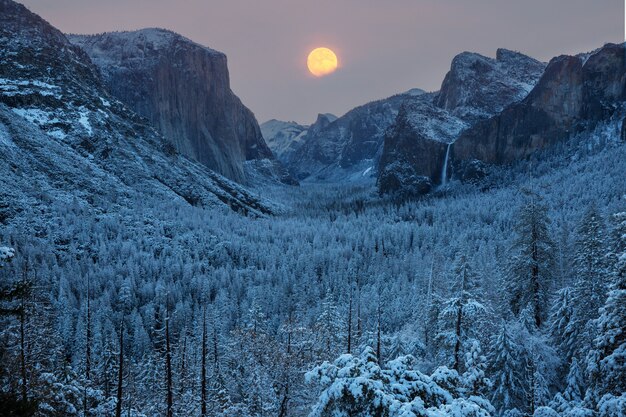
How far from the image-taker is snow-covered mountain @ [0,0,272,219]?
441 ft

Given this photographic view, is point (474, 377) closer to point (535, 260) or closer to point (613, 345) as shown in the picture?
point (613, 345)

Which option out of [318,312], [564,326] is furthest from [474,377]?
[318,312]

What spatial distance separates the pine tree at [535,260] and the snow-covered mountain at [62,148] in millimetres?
123641

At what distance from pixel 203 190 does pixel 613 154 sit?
176 meters

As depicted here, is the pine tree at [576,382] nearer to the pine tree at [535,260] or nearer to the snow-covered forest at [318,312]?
the snow-covered forest at [318,312]

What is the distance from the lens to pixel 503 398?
945 inches

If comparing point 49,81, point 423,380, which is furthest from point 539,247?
point 49,81

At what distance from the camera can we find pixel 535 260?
32.5 m

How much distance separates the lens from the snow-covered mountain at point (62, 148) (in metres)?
134

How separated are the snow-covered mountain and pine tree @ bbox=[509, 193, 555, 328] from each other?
124m

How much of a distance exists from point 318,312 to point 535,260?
45695 mm

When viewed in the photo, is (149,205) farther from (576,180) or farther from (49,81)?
(576,180)

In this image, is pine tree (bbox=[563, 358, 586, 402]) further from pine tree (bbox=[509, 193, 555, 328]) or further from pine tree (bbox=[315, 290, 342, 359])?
pine tree (bbox=[315, 290, 342, 359])

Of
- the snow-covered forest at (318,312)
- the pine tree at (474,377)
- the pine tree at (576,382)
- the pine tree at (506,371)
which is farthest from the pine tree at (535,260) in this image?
the pine tree at (474,377)
